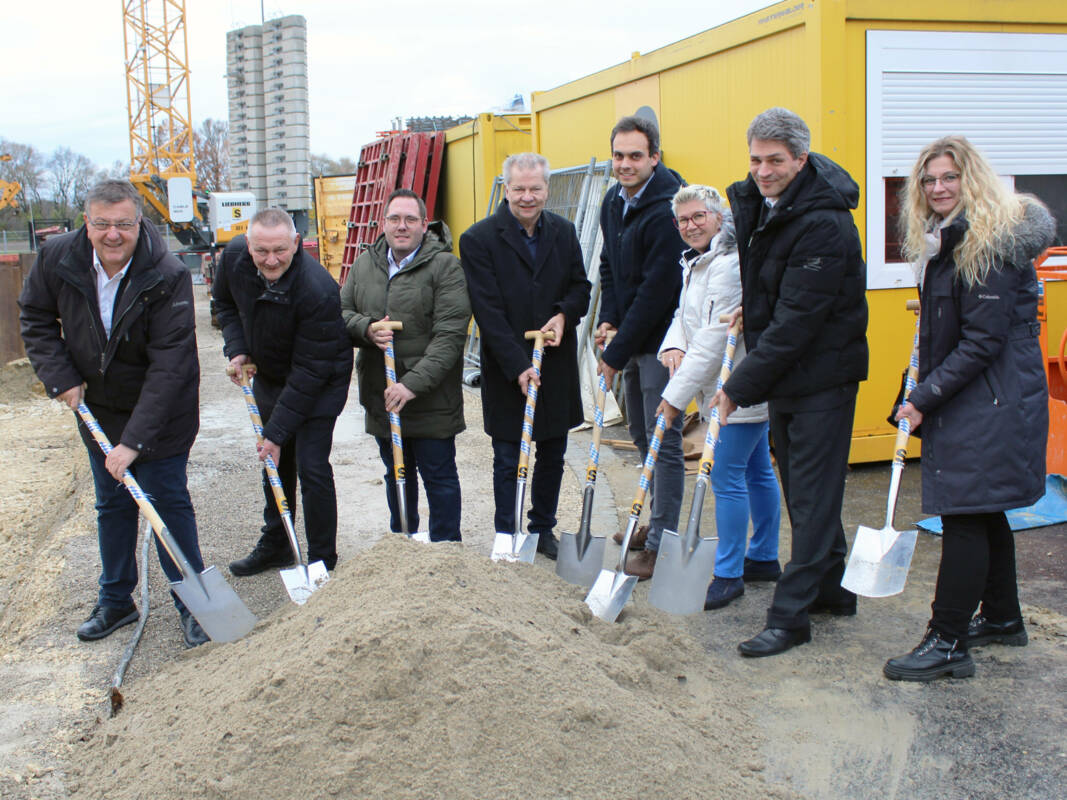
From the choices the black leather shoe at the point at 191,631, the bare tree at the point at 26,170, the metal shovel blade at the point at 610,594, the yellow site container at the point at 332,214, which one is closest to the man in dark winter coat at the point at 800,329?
the metal shovel blade at the point at 610,594

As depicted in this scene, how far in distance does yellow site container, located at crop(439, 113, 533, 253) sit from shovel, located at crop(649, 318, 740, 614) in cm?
782

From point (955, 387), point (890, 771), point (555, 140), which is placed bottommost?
point (890, 771)

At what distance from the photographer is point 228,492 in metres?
6.65

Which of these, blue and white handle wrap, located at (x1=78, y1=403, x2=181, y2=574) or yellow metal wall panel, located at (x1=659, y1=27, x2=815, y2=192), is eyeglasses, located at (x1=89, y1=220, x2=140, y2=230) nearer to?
blue and white handle wrap, located at (x1=78, y1=403, x2=181, y2=574)

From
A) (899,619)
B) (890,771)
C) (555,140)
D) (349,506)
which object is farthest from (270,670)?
(555,140)

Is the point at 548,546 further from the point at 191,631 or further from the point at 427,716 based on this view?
the point at 427,716

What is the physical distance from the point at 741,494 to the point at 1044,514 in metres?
2.17

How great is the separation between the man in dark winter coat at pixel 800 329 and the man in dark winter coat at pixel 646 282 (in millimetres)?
783

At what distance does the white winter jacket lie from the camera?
13.4 ft

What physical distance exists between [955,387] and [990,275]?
0.39 meters

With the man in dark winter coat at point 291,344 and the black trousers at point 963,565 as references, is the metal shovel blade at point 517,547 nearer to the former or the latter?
the man in dark winter coat at point 291,344

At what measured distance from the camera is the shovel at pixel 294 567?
418 centimetres

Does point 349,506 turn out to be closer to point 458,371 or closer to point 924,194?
point 458,371

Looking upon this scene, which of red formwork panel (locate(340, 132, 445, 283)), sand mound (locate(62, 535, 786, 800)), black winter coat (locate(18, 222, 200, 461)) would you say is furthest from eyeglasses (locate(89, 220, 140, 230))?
red formwork panel (locate(340, 132, 445, 283))
